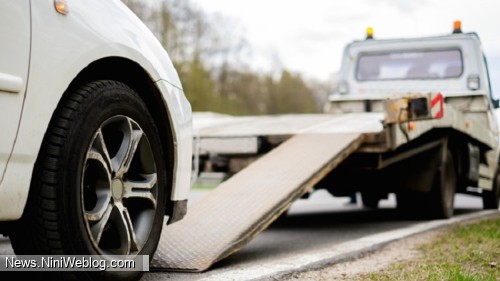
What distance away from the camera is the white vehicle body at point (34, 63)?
2600 millimetres

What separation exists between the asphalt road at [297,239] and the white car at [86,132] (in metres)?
0.48

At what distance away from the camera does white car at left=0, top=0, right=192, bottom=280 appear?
2646 mm

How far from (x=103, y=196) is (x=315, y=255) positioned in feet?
6.57

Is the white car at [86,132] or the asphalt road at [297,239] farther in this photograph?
the asphalt road at [297,239]

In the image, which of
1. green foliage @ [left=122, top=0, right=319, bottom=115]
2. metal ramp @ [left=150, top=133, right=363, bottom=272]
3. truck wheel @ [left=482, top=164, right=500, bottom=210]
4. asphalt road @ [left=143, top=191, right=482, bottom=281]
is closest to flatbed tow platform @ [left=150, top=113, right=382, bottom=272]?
metal ramp @ [left=150, top=133, right=363, bottom=272]

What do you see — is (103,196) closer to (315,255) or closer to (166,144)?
(166,144)

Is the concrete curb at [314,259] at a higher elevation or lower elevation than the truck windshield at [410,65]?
lower

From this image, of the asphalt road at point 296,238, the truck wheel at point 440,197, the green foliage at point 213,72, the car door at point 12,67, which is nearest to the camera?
the car door at point 12,67

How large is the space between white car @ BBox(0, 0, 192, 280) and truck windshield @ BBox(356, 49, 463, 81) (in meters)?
6.60

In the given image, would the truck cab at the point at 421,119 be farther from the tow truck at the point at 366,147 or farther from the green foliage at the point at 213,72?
the green foliage at the point at 213,72

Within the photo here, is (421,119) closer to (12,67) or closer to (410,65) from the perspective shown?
(410,65)

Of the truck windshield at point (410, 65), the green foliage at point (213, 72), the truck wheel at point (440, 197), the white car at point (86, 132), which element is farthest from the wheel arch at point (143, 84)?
the green foliage at point (213, 72)

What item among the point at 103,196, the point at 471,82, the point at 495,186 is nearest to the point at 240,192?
the point at 103,196

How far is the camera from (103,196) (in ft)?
10.4
